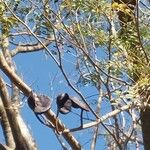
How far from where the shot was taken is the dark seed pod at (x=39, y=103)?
7.57ft

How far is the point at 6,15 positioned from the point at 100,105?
91 cm

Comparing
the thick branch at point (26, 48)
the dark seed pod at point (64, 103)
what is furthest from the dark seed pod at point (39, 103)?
the thick branch at point (26, 48)

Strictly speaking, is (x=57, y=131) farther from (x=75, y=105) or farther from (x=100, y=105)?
A: (x=100, y=105)

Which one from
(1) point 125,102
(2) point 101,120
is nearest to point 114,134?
(1) point 125,102

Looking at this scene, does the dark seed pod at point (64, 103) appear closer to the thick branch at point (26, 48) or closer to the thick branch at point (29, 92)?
the thick branch at point (29, 92)

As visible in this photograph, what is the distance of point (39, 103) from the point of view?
7.68 ft

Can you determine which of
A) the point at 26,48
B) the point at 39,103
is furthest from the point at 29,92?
the point at 26,48

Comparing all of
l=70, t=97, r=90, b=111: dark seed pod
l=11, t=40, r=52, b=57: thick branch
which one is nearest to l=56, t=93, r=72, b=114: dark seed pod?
l=70, t=97, r=90, b=111: dark seed pod

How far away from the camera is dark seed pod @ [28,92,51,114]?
231 cm

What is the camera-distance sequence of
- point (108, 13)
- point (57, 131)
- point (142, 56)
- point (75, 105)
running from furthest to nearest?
1. point (108, 13)
2. point (142, 56)
3. point (57, 131)
4. point (75, 105)

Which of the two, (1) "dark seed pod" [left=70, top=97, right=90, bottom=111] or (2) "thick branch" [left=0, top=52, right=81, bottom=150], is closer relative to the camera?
(1) "dark seed pod" [left=70, top=97, right=90, bottom=111]

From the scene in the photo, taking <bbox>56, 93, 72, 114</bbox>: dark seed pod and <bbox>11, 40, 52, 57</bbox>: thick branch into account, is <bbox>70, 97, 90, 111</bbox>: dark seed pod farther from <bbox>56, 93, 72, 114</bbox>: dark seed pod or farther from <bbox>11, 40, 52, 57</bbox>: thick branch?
<bbox>11, 40, 52, 57</bbox>: thick branch

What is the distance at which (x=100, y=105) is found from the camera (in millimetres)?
3740

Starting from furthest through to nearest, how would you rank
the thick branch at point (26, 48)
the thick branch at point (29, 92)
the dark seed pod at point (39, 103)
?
the thick branch at point (26, 48), the thick branch at point (29, 92), the dark seed pod at point (39, 103)
